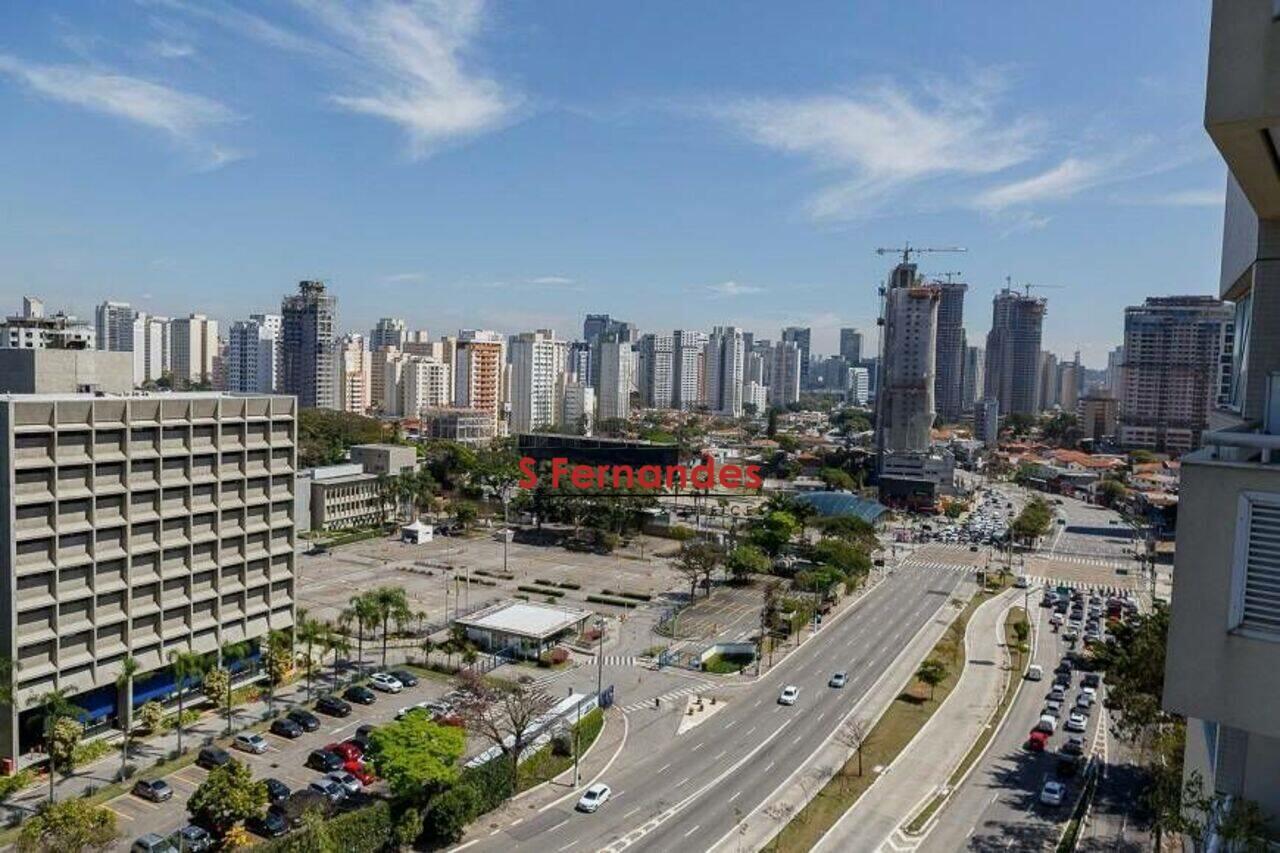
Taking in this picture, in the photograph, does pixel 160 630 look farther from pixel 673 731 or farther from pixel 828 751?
pixel 828 751

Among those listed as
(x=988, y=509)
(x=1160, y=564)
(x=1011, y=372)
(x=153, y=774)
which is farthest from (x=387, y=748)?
(x=1011, y=372)

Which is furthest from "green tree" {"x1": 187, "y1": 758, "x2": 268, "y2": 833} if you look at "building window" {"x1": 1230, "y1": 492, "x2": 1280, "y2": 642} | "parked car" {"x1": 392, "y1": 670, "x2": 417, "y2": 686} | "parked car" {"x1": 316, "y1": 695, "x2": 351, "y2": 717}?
"building window" {"x1": 1230, "y1": 492, "x2": 1280, "y2": 642}

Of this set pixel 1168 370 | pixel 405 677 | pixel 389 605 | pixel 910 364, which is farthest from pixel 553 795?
pixel 1168 370

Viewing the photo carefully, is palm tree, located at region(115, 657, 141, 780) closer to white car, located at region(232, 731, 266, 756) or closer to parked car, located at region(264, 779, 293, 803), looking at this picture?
white car, located at region(232, 731, 266, 756)

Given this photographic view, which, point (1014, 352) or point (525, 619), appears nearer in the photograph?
point (525, 619)

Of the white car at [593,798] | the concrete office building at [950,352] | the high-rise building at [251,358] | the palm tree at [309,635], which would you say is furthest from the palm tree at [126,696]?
the concrete office building at [950,352]

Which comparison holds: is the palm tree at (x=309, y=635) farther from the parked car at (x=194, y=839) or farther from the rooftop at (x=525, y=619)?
the parked car at (x=194, y=839)

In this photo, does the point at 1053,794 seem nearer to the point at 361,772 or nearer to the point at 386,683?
the point at 361,772
